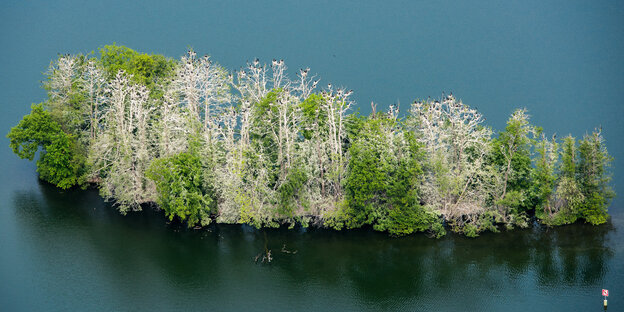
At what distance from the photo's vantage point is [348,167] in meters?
68.3

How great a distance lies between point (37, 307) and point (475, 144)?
39.8 meters

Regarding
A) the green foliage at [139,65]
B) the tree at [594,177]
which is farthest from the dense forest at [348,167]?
the green foliage at [139,65]

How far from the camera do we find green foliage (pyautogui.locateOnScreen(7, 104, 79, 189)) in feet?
253

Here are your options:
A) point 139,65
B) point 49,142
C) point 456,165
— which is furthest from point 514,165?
point 49,142

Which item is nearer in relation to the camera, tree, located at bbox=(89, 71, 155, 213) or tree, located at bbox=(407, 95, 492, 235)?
tree, located at bbox=(407, 95, 492, 235)

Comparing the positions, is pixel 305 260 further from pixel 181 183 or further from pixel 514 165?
pixel 514 165

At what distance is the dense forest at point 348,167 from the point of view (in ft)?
222

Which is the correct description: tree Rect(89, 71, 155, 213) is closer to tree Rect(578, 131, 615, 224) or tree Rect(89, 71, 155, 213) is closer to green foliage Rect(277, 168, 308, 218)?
green foliage Rect(277, 168, 308, 218)

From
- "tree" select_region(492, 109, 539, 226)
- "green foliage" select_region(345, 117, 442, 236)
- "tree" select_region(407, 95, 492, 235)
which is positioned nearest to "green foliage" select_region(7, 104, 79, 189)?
"green foliage" select_region(345, 117, 442, 236)

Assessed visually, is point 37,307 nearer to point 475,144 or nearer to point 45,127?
point 45,127

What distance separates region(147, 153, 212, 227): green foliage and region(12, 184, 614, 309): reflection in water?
3.06 meters

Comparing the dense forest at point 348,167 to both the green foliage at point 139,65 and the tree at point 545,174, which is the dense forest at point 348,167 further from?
the green foliage at point 139,65

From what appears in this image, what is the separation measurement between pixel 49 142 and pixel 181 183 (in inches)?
762

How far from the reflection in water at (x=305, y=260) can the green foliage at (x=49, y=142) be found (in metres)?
6.23
